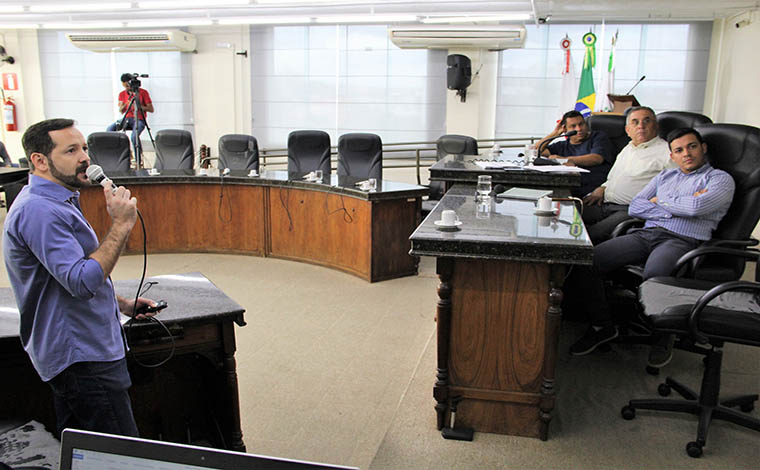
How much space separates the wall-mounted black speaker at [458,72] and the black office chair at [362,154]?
2.29 m

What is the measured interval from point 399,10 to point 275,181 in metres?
3.10

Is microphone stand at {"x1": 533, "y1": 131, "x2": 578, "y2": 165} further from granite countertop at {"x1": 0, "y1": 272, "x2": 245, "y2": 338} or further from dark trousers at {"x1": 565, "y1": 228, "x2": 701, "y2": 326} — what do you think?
granite countertop at {"x1": 0, "y1": 272, "x2": 245, "y2": 338}

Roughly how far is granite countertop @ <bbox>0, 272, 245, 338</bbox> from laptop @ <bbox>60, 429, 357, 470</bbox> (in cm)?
113

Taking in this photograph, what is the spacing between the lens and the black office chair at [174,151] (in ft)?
21.0

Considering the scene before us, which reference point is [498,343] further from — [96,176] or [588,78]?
[588,78]

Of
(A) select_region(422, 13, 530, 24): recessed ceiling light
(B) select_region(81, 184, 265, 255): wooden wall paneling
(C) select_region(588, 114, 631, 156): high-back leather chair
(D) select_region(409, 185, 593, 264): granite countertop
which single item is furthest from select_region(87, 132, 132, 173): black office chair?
(D) select_region(409, 185, 593, 264): granite countertop

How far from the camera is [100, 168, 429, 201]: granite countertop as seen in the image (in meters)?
4.84

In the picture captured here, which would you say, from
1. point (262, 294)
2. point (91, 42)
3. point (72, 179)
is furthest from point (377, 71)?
point (72, 179)

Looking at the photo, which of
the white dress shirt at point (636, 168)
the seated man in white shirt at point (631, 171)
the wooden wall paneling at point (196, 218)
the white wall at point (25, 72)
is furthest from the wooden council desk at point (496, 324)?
the white wall at point (25, 72)

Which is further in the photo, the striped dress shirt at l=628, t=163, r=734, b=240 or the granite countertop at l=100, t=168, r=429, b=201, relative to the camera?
the granite countertop at l=100, t=168, r=429, b=201

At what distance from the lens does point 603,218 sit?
390 cm

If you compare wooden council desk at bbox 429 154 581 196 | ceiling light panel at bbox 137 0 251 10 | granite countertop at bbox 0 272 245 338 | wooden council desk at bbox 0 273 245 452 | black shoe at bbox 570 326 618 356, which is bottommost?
black shoe at bbox 570 326 618 356

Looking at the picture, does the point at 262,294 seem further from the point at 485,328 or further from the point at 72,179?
the point at 72,179

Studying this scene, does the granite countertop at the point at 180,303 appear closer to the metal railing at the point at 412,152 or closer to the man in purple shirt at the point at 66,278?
the man in purple shirt at the point at 66,278
